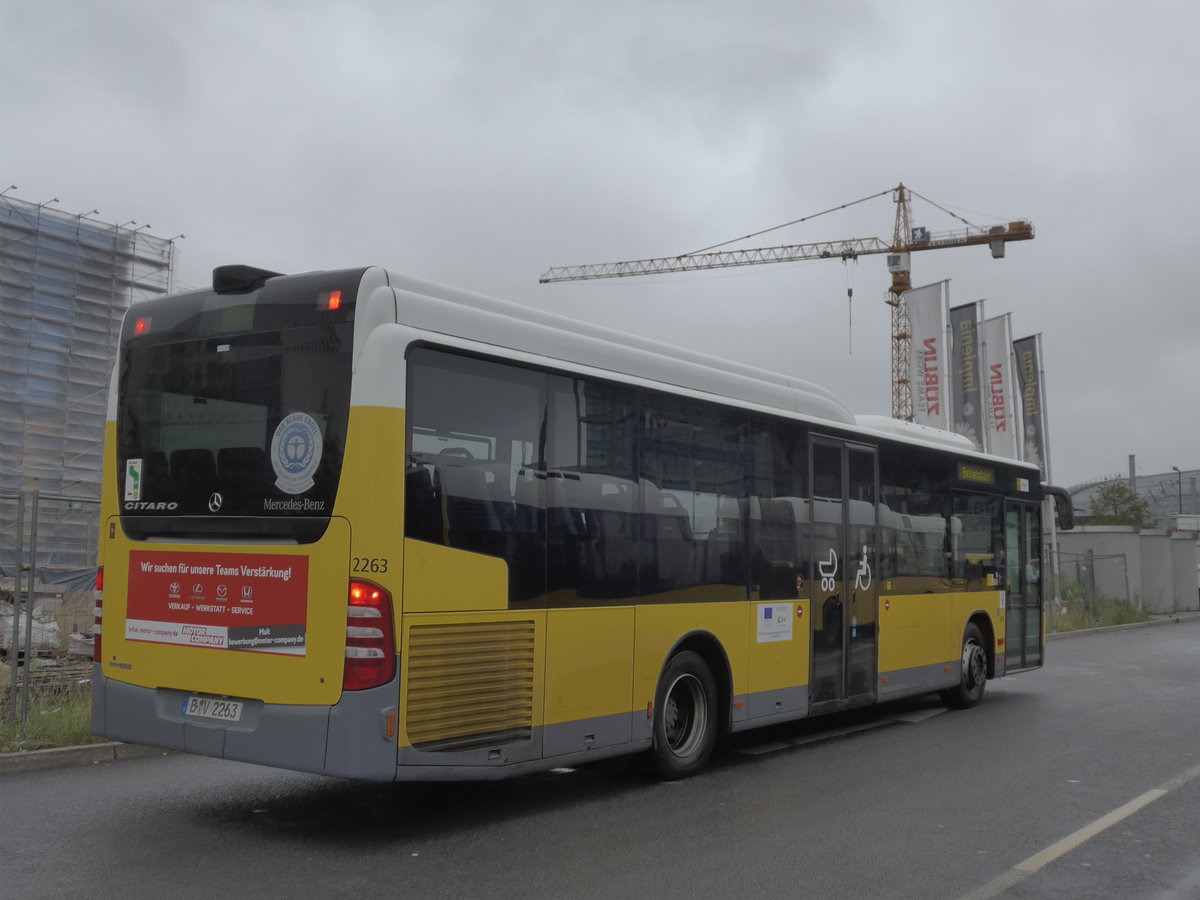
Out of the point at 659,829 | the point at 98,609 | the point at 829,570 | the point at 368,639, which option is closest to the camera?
the point at 368,639

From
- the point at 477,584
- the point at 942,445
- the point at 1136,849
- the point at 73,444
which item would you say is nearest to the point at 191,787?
the point at 477,584

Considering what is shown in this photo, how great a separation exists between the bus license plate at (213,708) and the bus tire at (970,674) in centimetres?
897

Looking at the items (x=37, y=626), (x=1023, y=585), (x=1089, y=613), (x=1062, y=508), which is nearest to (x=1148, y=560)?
(x=1089, y=613)

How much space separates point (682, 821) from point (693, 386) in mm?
3284

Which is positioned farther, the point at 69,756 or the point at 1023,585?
the point at 1023,585

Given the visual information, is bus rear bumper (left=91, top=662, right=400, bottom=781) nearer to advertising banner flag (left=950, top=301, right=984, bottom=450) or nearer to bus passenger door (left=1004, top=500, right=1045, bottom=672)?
bus passenger door (left=1004, top=500, right=1045, bottom=672)

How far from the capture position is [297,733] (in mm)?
6363

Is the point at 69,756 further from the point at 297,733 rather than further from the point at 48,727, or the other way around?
the point at 297,733

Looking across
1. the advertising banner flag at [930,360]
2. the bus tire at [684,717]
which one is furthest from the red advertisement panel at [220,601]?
the advertising banner flag at [930,360]

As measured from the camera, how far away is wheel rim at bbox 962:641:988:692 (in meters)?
13.4

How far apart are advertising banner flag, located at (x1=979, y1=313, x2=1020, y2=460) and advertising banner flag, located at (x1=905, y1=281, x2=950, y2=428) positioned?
1.28 meters

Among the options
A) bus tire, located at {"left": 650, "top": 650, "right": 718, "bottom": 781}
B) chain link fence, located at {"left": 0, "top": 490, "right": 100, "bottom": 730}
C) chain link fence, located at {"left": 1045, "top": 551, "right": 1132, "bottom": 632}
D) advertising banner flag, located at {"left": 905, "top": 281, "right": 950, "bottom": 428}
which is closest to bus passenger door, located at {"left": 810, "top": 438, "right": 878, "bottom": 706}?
bus tire, located at {"left": 650, "top": 650, "right": 718, "bottom": 781}

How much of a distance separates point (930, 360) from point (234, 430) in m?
28.9

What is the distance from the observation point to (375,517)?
20.6ft
